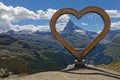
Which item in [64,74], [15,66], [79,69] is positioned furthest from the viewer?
A: [15,66]

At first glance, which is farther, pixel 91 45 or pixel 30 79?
pixel 91 45

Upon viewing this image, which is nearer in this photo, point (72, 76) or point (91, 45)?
point (72, 76)

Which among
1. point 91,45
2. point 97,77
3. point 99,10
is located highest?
point 99,10

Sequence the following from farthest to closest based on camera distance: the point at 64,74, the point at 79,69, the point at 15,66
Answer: the point at 15,66, the point at 79,69, the point at 64,74

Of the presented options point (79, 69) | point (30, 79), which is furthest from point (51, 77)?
point (79, 69)

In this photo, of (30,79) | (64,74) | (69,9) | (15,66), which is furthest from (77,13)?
(15,66)

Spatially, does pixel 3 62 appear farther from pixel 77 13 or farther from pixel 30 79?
pixel 30 79

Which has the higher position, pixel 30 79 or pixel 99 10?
pixel 99 10

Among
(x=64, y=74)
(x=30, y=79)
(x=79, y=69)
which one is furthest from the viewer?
(x=79, y=69)

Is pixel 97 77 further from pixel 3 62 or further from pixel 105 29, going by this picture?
pixel 3 62
